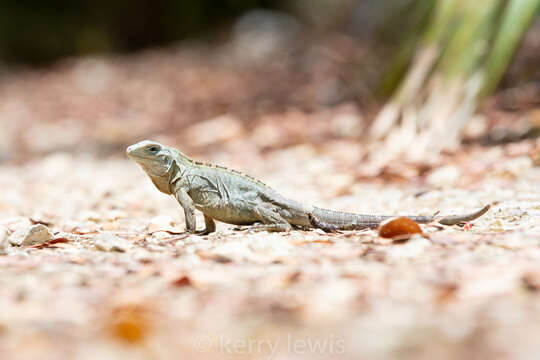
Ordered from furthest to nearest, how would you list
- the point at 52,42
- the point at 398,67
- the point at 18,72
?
the point at 52,42, the point at 18,72, the point at 398,67

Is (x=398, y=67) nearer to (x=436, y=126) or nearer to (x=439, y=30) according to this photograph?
(x=439, y=30)

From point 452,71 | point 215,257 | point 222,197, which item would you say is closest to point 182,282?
point 215,257

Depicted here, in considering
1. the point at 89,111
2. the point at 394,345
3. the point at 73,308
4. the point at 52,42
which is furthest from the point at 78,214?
the point at 52,42

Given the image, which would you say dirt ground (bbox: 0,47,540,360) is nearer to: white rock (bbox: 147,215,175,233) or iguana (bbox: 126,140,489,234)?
white rock (bbox: 147,215,175,233)

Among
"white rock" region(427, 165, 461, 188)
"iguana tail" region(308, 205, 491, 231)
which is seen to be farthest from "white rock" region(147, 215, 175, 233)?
"white rock" region(427, 165, 461, 188)

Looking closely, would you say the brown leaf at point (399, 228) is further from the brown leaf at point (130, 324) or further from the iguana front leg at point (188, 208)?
the brown leaf at point (130, 324)

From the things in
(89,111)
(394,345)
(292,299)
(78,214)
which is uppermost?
(89,111)

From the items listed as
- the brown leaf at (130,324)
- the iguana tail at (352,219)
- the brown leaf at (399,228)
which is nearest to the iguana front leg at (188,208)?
the iguana tail at (352,219)

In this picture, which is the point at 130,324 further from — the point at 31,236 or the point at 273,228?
the point at 273,228
